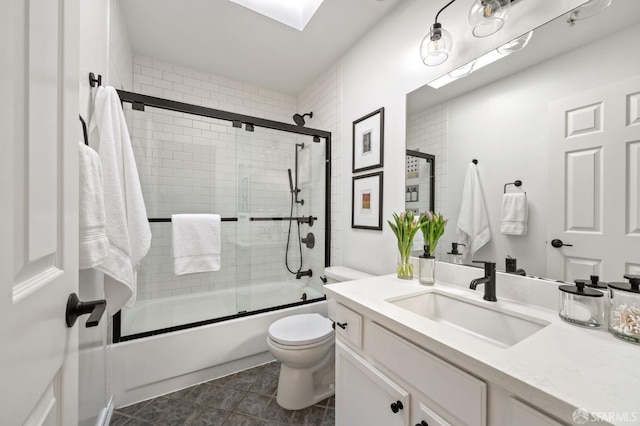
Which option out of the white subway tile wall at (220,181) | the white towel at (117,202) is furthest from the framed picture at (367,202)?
the white towel at (117,202)

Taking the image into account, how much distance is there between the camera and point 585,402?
49 centimetres

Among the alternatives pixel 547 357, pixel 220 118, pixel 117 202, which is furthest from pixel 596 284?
pixel 220 118

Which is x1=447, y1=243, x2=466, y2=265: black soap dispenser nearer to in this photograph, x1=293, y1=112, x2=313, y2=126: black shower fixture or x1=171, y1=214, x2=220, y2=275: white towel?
x1=171, y1=214, x2=220, y2=275: white towel

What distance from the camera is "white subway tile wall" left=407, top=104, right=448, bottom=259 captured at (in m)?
1.47

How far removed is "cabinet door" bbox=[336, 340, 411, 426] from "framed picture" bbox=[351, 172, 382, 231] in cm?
98

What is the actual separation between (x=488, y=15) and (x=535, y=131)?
1.84ft

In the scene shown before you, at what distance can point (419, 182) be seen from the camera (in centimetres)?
161

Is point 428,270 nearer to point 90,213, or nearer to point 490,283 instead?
point 490,283

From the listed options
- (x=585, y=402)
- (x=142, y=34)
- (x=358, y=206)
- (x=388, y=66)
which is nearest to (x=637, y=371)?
(x=585, y=402)

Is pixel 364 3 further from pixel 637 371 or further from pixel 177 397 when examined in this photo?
pixel 177 397

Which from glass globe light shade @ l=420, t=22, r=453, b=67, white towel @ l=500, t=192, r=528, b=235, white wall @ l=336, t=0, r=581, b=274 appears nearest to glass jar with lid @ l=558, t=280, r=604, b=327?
white towel @ l=500, t=192, r=528, b=235

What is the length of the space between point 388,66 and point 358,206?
1064 mm

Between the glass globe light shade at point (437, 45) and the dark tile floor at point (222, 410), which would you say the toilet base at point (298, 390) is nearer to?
the dark tile floor at point (222, 410)

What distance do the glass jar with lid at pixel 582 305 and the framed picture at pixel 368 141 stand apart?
1.25 metres
